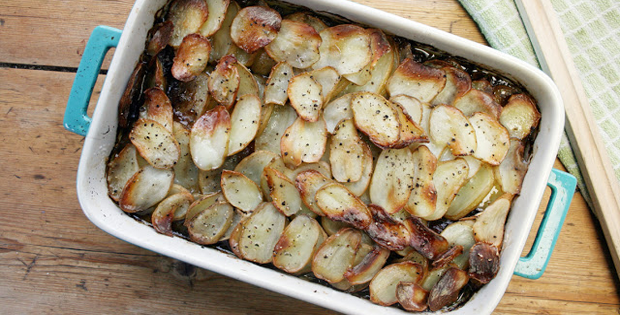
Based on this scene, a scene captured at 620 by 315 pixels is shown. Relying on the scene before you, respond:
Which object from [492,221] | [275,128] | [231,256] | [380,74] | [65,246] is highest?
[380,74]

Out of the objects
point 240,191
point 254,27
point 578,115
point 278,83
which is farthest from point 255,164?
point 578,115

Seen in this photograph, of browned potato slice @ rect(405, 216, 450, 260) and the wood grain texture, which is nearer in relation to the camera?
browned potato slice @ rect(405, 216, 450, 260)

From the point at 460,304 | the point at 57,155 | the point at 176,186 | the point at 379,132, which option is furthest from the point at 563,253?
the point at 57,155

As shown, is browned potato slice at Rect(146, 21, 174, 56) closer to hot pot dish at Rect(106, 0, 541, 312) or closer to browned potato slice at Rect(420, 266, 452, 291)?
hot pot dish at Rect(106, 0, 541, 312)

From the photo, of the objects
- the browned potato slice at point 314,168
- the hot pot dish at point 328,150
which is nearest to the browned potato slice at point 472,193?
the hot pot dish at point 328,150

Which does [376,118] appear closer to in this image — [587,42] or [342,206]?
[342,206]

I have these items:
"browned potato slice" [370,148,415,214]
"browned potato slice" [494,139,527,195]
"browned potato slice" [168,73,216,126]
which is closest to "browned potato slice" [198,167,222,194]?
"browned potato slice" [168,73,216,126]

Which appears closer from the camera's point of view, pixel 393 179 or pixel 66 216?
pixel 393 179
